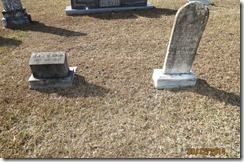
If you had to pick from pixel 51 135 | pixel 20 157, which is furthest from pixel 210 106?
pixel 20 157

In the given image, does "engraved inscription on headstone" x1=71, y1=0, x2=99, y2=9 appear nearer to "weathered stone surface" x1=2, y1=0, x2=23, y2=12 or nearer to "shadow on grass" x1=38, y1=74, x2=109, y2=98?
"weathered stone surface" x1=2, y1=0, x2=23, y2=12

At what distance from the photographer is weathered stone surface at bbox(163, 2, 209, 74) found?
4.46m

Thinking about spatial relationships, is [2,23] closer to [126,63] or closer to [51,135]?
[126,63]

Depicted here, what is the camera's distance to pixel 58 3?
1231 centimetres

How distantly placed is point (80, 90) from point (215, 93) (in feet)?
10.8

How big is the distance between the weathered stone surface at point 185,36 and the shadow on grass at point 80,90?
171 centimetres

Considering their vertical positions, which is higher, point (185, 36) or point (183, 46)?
point (185, 36)

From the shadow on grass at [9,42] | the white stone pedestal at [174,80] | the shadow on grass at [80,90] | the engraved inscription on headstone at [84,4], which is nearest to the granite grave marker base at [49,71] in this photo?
the shadow on grass at [80,90]

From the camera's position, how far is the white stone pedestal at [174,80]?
5441 mm

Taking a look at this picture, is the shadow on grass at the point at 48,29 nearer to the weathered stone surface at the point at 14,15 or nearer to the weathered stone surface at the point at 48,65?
the weathered stone surface at the point at 14,15

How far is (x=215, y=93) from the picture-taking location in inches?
213
